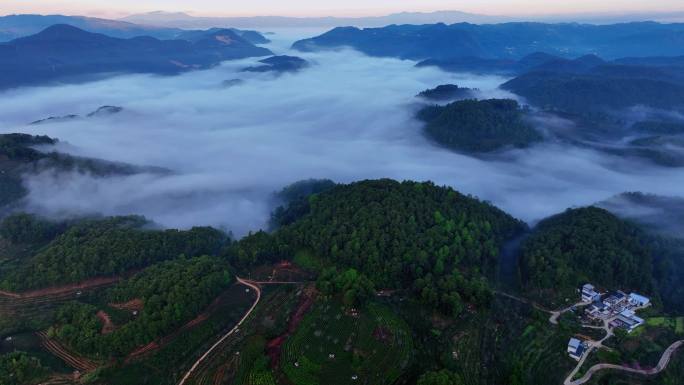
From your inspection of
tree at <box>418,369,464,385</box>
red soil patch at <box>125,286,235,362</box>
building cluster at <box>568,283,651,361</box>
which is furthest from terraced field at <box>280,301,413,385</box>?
building cluster at <box>568,283,651,361</box>

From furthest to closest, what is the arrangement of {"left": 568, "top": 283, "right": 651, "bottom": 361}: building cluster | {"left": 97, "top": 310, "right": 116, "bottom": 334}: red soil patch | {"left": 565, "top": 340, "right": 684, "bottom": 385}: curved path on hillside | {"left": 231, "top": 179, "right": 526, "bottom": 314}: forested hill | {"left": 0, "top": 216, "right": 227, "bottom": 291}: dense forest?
{"left": 0, "top": 216, "right": 227, "bottom": 291}: dense forest → {"left": 231, "top": 179, "right": 526, "bottom": 314}: forested hill → {"left": 568, "top": 283, "right": 651, "bottom": 361}: building cluster → {"left": 97, "top": 310, "right": 116, "bottom": 334}: red soil patch → {"left": 565, "top": 340, "right": 684, "bottom": 385}: curved path on hillside

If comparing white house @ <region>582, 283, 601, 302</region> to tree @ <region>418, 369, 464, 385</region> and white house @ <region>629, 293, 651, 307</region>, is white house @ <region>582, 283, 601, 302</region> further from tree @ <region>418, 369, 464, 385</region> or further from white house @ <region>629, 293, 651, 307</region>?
tree @ <region>418, 369, 464, 385</region>

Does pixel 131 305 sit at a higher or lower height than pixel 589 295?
lower

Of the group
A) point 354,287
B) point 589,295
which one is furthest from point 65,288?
point 589,295

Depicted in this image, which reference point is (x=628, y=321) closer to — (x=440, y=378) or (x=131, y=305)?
(x=440, y=378)

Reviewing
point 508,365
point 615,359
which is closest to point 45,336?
point 508,365
